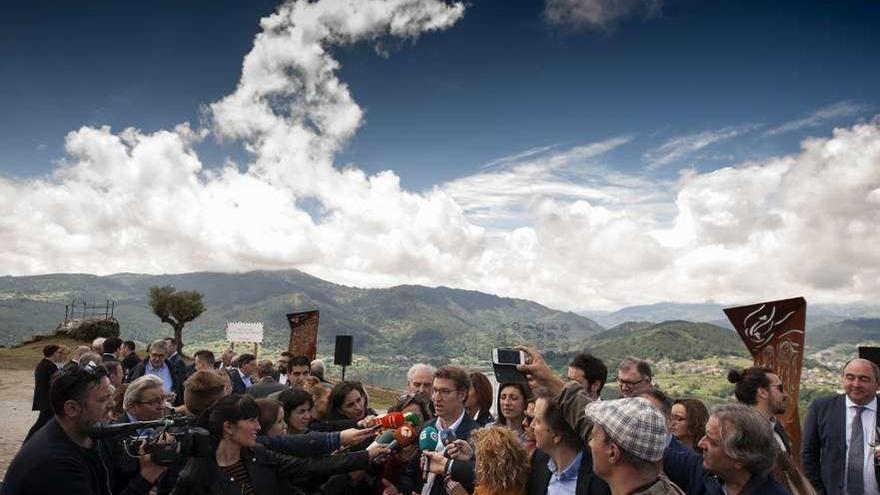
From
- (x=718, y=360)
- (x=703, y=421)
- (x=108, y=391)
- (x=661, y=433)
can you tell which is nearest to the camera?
(x=661, y=433)

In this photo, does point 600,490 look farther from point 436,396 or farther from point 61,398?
point 61,398

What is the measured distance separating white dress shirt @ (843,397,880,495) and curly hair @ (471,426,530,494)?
413 cm

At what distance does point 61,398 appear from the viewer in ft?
10.7

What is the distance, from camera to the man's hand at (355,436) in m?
4.33

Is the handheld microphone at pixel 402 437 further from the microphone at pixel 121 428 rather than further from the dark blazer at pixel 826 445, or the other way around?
the dark blazer at pixel 826 445

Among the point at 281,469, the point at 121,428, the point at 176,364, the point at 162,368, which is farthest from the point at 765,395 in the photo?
the point at 176,364

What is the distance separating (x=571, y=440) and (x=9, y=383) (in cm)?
3463

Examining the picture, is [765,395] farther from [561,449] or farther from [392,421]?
[392,421]

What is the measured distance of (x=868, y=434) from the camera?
5516 millimetres

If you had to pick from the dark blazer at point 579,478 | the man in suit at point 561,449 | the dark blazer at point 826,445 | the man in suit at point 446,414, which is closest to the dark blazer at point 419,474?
the man in suit at point 446,414

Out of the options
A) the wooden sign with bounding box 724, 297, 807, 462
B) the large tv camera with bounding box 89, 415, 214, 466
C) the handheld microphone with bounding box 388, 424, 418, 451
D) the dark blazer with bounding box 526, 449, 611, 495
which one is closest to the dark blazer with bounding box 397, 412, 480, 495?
the handheld microphone with bounding box 388, 424, 418, 451

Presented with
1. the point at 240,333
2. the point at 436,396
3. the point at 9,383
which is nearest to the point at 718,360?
the point at 240,333

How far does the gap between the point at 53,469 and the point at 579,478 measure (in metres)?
3.06

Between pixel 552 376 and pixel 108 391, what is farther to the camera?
pixel 552 376
